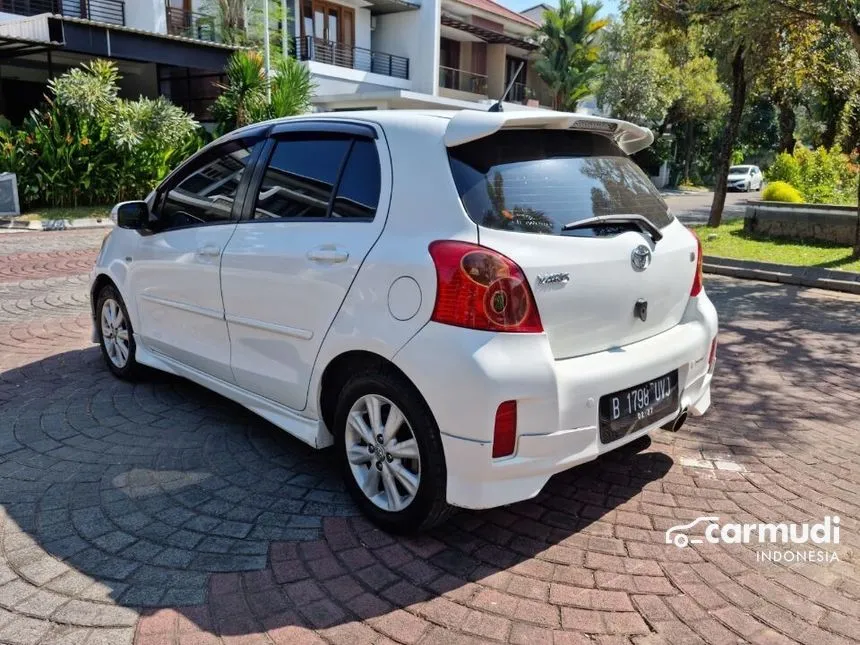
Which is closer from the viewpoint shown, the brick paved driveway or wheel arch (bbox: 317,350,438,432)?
the brick paved driveway

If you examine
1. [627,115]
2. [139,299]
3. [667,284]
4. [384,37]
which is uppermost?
[384,37]

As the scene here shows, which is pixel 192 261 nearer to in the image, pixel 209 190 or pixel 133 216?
pixel 209 190

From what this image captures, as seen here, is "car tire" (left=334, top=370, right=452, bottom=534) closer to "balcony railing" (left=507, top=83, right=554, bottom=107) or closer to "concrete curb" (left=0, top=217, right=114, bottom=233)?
"concrete curb" (left=0, top=217, right=114, bottom=233)

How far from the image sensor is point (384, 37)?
32.2 metres

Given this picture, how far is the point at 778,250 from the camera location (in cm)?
1231

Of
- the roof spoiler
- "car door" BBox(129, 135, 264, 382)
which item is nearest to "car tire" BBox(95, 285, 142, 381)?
"car door" BBox(129, 135, 264, 382)

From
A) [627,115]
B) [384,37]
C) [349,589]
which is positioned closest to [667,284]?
[349,589]

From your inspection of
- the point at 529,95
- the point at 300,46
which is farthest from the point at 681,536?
the point at 529,95

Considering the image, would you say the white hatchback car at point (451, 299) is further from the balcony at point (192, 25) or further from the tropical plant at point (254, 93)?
the balcony at point (192, 25)

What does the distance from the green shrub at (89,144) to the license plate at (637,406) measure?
16322 mm

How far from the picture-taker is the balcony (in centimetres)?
2456

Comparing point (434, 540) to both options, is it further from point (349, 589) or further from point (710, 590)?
point (710, 590)

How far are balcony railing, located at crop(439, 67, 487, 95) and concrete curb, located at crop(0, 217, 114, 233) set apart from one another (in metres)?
23.8

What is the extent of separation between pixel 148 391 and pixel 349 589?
2762 millimetres
